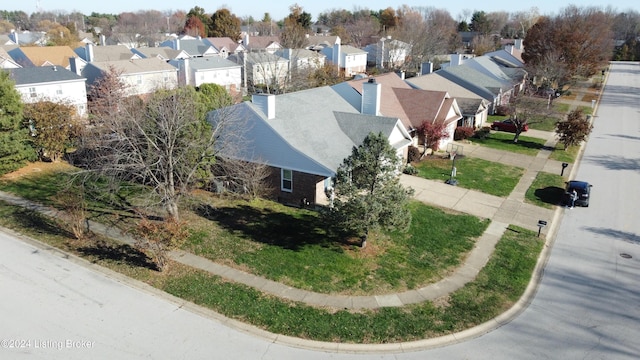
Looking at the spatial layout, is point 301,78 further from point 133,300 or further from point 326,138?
point 133,300

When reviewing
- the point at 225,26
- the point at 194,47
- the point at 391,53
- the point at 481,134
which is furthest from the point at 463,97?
the point at 225,26

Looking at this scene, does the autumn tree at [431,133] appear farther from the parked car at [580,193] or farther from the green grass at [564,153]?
the green grass at [564,153]

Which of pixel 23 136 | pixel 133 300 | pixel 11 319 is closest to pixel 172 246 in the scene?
pixel 133 300

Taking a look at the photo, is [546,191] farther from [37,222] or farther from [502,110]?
[37,222]

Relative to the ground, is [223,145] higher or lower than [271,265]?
higher

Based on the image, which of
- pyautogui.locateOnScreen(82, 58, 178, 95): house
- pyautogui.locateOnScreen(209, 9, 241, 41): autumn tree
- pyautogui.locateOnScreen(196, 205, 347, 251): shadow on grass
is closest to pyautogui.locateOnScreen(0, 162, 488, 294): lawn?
pyautogui.locateOnScreen(196, 205, 347, 251): shadow on grass

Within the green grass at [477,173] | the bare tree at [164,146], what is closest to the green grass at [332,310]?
the bare tree at [164,146]

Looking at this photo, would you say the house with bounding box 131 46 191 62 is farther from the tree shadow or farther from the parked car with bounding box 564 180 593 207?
the tree shadow
